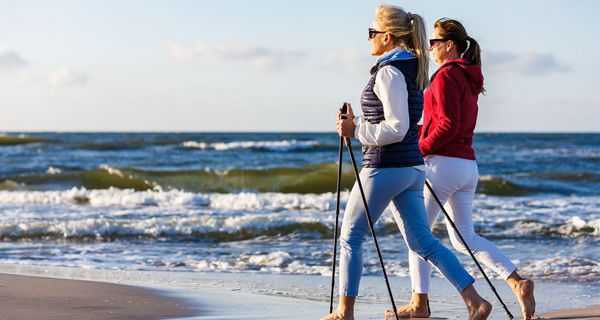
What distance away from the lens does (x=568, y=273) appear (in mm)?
7703

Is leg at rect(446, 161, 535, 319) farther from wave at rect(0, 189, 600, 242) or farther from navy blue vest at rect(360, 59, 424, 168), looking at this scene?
wave at rect(0, 189, 600, 242)

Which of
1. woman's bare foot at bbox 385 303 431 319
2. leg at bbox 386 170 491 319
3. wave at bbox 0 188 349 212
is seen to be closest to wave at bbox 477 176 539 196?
wave at bbox 0 188 349 212

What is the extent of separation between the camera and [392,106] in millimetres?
4250

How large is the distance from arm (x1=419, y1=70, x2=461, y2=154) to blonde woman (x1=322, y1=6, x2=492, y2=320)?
0.41 metres

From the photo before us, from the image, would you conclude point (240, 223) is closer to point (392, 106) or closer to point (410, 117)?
point (410, 117)

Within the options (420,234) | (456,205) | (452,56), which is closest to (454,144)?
(456,205)

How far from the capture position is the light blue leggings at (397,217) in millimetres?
4398

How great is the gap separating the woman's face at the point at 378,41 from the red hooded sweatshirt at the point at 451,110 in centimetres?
56

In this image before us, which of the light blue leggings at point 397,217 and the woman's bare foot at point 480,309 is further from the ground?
the light blue leggings at point 397,217

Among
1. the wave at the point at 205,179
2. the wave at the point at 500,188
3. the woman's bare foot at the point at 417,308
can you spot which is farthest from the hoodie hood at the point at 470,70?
the wave at the point at 205,179

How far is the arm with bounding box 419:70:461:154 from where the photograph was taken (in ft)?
15.8

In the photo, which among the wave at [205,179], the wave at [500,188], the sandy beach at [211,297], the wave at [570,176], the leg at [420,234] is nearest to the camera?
the leg at [420,234]

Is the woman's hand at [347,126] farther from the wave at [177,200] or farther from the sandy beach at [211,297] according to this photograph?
the wave at [177,200]

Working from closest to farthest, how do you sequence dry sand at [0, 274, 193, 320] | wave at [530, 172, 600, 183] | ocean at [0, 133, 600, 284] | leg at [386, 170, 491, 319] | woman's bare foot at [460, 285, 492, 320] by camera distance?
leg at [386, 170, 491, 319] < woman's bare foot at [460, 285, 492, 320] < dry sand at [0, 274, 193, 320] < ocean at [0, 133, 600, 284] < wave at [530, 172, 600, 183]
